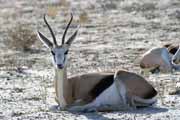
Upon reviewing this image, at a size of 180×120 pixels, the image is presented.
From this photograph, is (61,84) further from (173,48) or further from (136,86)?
(173,48)

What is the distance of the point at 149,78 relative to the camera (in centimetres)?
1453

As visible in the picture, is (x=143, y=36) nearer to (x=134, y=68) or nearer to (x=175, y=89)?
(x=134, y=68)

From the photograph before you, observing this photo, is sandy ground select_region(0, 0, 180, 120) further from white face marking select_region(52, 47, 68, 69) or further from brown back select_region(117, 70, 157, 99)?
white face marking select_region(52, 47, 68, 69)

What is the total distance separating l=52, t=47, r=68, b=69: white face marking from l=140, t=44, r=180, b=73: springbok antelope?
4.31 meters

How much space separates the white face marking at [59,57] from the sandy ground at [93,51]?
75 centimetres

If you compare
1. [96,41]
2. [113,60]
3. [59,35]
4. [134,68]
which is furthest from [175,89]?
[59,35]

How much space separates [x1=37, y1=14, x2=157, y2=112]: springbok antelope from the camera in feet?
37.3

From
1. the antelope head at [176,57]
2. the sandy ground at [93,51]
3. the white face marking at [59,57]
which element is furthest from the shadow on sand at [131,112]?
the antelope head at [176,57]

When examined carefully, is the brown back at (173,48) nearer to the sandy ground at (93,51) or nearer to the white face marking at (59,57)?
the sandy ground at (93,51)

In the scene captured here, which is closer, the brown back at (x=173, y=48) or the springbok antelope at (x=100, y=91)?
the springbok antelope at (x=100, y=91)

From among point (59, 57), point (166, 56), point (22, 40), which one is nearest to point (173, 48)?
point (166, 56)

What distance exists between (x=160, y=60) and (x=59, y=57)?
204 inches

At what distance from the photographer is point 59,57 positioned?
11477mm

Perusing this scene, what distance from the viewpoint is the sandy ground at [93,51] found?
11477mm
